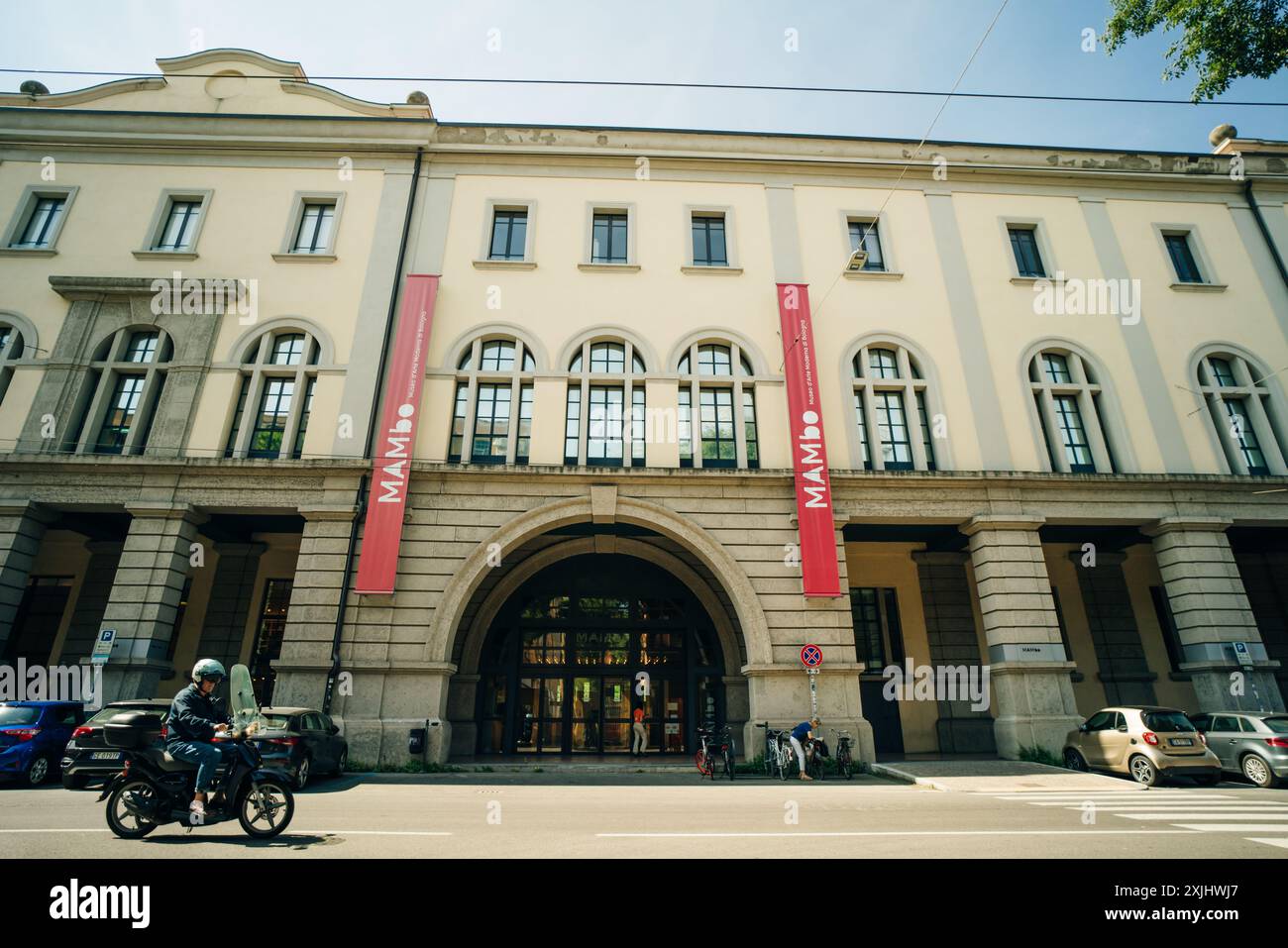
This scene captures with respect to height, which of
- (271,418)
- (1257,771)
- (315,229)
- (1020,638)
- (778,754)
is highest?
(315,229)

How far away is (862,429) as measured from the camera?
63.0ft

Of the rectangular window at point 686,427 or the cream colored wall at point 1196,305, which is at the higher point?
the cream colored wall at point 1196,305

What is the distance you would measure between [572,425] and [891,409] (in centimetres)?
1004

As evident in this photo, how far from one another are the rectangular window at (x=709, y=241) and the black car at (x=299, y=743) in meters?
16.8

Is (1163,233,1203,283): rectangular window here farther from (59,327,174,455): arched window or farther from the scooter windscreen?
(59,327,174,455): arched window

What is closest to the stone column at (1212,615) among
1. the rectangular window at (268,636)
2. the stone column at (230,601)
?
the rectangular window at (268,636)

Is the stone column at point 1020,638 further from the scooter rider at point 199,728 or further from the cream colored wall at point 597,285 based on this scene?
the scooter rider at point 199,728

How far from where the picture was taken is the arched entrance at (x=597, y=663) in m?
19.8

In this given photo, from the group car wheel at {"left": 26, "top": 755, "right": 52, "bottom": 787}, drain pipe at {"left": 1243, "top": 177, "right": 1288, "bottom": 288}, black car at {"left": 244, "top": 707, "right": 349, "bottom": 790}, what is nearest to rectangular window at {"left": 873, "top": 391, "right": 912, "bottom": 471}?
drain pipe at {"left": 1243, "top": 177, "right": 1288, "bottom": 288}

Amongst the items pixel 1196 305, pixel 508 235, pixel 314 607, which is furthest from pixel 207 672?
pixel 1196 305

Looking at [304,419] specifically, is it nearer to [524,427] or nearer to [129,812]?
[524,427]

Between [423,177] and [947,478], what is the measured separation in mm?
19806

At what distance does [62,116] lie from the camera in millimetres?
21609

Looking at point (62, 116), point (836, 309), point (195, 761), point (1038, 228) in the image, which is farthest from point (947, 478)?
point (62, 116)
